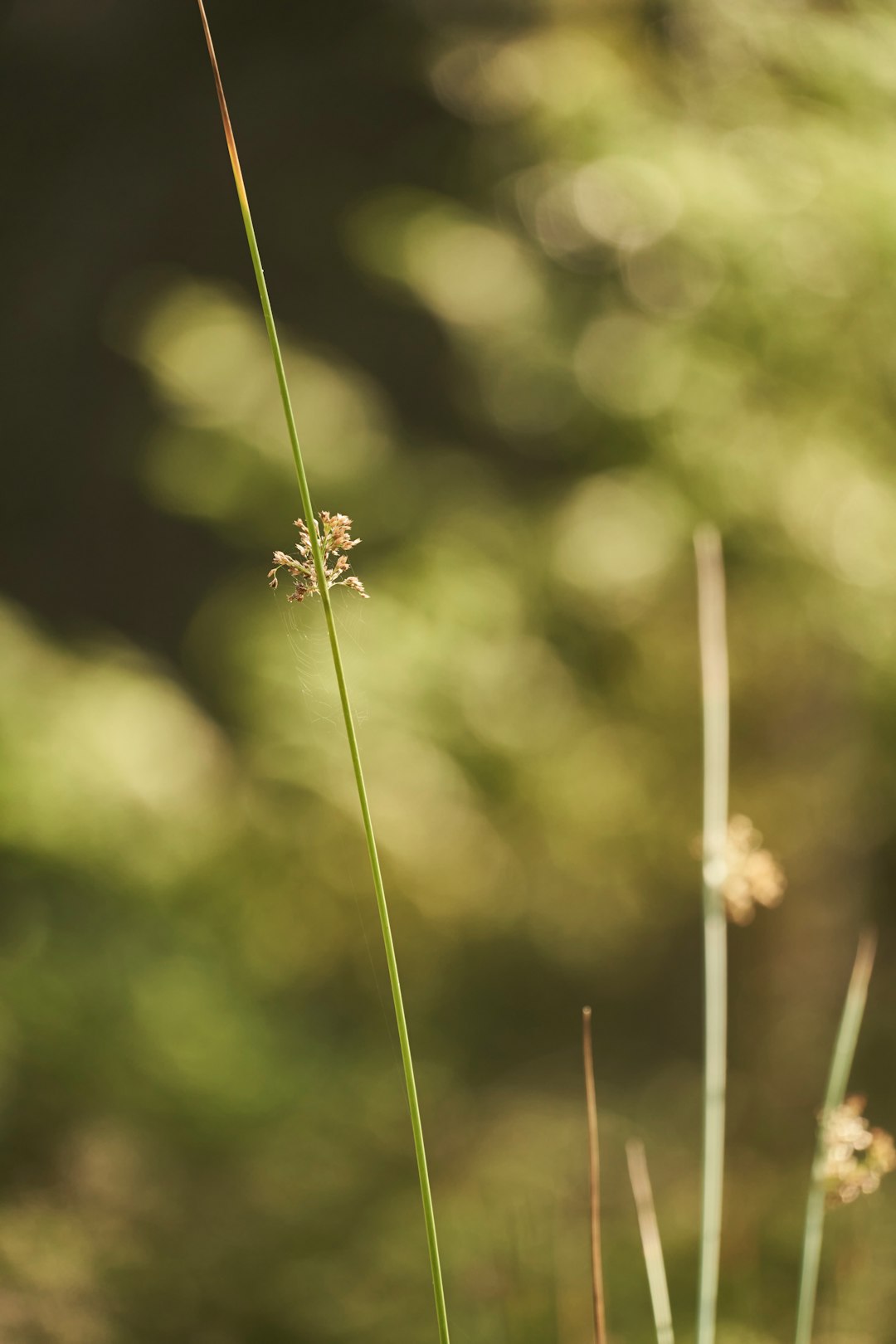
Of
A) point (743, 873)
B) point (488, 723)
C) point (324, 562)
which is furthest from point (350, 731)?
point (488, 723)

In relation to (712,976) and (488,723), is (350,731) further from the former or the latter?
(488,723)

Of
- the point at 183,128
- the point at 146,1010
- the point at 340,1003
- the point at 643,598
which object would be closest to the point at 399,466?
the point at 643,598

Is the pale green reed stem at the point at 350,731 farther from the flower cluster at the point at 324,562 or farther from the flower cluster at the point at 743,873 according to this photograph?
the flower cluster at the point at 743,873

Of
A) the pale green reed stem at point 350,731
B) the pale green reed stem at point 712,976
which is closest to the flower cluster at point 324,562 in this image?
the pale green reed stem at point 350,731

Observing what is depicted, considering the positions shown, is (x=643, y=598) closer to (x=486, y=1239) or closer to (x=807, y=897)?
(x=807, y=897)

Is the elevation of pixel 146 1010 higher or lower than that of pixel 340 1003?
lower

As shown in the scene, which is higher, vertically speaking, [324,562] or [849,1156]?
[324,562]

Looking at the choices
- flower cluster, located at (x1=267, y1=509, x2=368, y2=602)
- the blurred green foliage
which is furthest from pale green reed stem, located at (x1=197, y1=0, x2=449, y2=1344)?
the blurred green foliage
